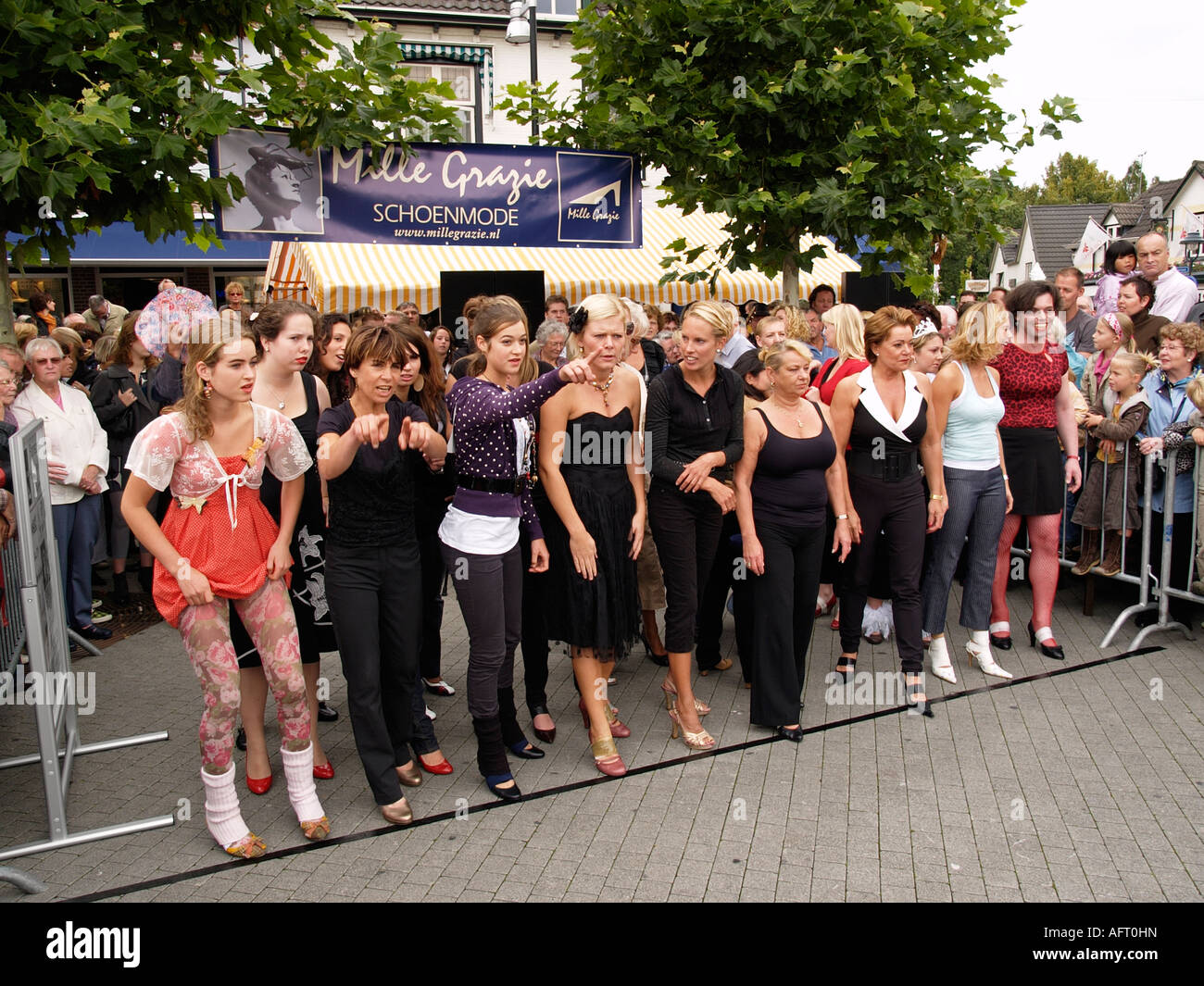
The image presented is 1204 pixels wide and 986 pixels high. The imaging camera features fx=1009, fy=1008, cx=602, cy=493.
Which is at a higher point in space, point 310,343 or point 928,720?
point 310,343

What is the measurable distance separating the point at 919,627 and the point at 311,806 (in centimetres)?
339

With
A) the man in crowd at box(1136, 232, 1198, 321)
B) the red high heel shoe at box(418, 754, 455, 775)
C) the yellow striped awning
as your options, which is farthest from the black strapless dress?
the yellow striped awning

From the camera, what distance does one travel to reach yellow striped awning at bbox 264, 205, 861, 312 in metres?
12.9

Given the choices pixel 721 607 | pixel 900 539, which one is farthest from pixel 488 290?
pixel 900 539

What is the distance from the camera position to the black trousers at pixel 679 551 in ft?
16.4

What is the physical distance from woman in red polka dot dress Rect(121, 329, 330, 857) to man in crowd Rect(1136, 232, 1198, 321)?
7.81 m

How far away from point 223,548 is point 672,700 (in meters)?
2.60

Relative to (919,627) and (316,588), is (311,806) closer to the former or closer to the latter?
(316,588)

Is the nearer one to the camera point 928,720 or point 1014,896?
point 1014,896

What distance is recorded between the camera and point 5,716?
552cm

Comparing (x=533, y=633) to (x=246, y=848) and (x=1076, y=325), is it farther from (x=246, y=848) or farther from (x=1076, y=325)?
(x=1076, y=325)

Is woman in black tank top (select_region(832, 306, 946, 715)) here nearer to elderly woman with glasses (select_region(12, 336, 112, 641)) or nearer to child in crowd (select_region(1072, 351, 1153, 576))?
child in crowd (select_region(1072, 351, 1153, 576))
